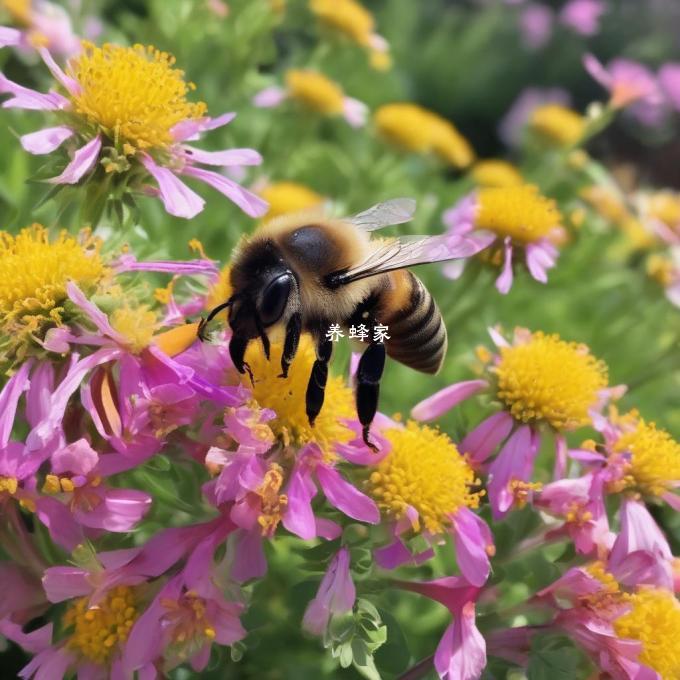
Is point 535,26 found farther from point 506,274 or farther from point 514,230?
point 506,274

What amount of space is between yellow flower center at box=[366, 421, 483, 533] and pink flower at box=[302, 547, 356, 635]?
0.13 meters

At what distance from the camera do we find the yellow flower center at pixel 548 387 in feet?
5.49

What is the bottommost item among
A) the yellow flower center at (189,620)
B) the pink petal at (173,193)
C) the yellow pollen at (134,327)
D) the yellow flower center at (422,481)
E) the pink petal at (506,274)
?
the yellow flower center at (189,620)

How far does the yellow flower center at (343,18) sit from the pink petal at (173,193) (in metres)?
1.84

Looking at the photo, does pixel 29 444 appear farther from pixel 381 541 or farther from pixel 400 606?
pixel 400 606

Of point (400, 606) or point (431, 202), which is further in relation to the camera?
point (431, 202)

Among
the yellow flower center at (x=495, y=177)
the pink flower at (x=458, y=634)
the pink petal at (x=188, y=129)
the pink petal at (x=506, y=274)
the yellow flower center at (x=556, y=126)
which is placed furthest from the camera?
the yellow flower center at (x=556, y=126)

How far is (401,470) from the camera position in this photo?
145 centimetres

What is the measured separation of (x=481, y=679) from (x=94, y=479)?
0.73 metres

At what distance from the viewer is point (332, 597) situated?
1297 mm

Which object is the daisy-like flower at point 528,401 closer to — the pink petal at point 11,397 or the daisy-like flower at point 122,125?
the daisy-like flower at point 122,125

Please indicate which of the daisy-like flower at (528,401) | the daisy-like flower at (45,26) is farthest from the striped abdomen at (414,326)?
the daisy-like flower at (45,26)

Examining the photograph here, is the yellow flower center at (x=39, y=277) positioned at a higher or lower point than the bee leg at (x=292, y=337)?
lower

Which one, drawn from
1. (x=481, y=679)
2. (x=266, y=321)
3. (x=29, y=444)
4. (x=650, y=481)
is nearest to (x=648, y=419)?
(x=650, y=481)
